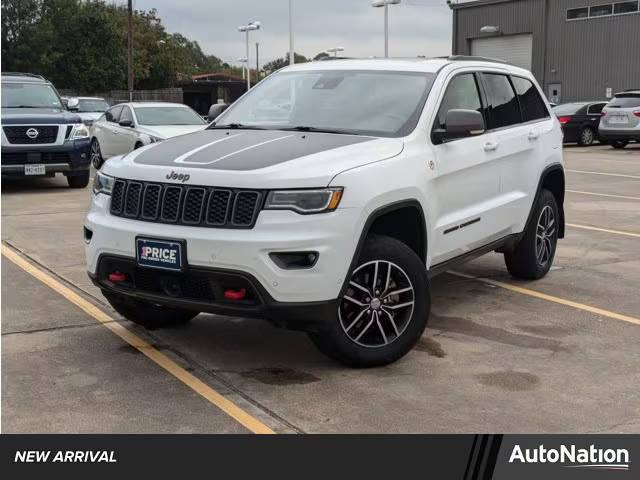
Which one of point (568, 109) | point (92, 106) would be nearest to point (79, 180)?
point (92, 106)

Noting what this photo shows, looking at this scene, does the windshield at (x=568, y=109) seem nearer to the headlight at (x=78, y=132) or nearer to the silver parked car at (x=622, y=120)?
the silver parked car at (x=622, y=120)

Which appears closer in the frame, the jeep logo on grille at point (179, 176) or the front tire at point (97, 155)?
the jeep logo on grille at point (179, 176)

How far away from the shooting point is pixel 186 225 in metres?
4.71

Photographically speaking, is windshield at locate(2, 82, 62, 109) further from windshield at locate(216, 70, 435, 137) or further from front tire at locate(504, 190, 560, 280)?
front tire at locate(504, 190, 560, 280)

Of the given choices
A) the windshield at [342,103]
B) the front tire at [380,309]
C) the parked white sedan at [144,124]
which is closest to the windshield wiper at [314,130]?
the windshield at [342,103]

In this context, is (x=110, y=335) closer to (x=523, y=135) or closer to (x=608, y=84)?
(x=523, y=135)

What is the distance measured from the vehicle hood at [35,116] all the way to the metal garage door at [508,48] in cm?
3469

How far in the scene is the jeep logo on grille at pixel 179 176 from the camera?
4770 millimetres

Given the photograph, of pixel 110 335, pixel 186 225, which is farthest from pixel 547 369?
pixel 110 335

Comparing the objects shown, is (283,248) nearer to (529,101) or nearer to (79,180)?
(529,101)

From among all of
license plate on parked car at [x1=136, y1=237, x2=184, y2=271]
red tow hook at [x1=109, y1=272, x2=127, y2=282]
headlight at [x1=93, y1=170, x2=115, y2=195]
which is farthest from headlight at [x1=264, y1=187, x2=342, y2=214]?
headlight at [x1=93, y1=170, x2=115, y2=195]

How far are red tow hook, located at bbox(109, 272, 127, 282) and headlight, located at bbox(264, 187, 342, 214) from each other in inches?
42.1

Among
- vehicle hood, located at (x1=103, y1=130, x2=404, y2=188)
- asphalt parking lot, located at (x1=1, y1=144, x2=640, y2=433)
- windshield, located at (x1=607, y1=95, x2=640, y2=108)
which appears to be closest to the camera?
asphalt parking lot, located at (x1=1, y1=144, x2=640, y2=433)

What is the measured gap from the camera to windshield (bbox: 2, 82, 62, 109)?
14.6m
